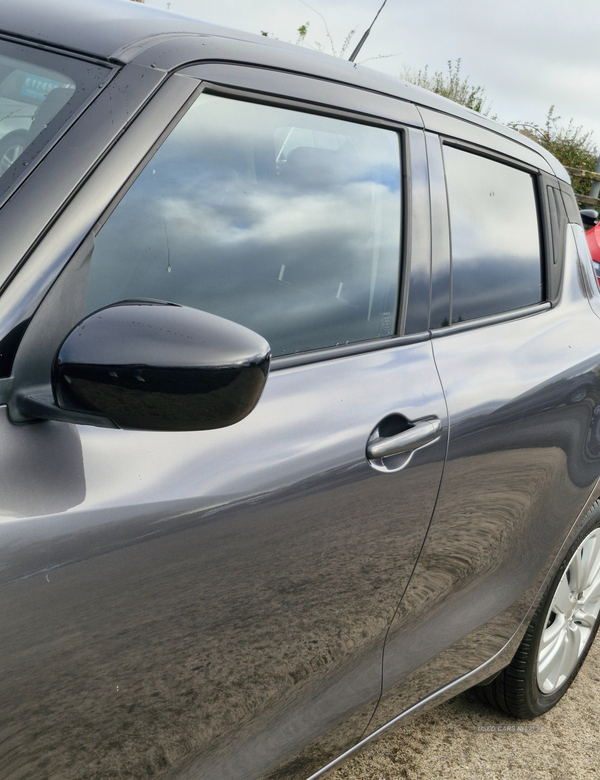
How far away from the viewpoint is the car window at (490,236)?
1.98m

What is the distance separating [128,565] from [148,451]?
6.6 inches

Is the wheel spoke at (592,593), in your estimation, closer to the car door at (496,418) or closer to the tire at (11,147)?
the car door at (496,418)

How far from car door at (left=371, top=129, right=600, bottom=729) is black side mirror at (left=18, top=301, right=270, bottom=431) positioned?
851mm

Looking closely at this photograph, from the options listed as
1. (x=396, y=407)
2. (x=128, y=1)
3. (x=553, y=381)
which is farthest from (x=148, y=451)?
(x=553, y=381)

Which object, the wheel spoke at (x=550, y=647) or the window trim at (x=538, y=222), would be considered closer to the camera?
the window trim at (x=538, y=222)

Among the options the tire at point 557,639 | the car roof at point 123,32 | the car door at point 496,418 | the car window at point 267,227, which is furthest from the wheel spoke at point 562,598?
the car roof at point 123,32

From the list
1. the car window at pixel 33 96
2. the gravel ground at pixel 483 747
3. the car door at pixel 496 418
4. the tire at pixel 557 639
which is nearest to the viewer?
the car window at pixel 33 96

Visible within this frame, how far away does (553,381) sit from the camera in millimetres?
2182

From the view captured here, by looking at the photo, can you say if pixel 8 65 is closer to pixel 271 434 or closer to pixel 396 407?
pixel 271 434

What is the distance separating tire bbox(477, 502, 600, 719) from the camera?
99.7 inches

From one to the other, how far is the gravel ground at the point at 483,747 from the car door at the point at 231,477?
0.77 metres

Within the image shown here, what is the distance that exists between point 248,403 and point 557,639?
2.01 metres

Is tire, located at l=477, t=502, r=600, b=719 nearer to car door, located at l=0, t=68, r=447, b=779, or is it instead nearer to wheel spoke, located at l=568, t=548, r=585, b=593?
wheel spoke, located at l=568, t=548, r=585, b=593

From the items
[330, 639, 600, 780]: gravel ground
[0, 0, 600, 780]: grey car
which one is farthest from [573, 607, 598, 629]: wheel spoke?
[0, 0, 600, 780]: grey car
